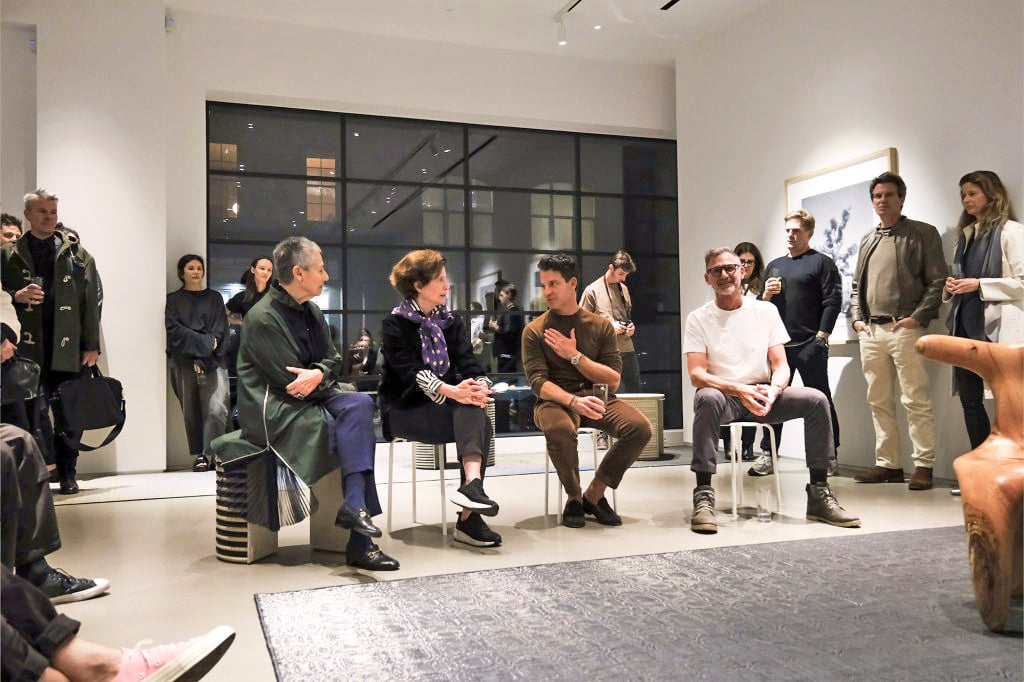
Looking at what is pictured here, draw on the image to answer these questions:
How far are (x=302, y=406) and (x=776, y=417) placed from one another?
2.03m

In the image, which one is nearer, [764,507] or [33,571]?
[33,571]

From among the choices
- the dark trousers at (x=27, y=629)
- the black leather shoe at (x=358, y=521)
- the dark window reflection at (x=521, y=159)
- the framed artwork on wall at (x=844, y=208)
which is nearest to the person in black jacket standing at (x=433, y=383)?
the black leather shoe at (x=358, y=521)

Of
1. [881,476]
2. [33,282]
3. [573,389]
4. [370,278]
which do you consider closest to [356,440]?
[573,389]

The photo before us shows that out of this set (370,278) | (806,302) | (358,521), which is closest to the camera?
(358,521)

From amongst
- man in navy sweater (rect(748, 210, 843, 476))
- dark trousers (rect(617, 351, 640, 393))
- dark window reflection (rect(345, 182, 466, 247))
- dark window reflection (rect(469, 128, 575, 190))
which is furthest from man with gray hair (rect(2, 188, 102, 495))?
man in navy sweater (rect(748, 210, 843, 476))

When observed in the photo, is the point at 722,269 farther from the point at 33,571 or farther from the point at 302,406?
the point at 33,571

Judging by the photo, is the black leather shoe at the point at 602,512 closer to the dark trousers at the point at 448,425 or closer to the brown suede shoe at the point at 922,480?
the dark trousers at the point at 448,425

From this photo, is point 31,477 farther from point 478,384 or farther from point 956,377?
point 956,377

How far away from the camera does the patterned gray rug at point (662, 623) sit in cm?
190

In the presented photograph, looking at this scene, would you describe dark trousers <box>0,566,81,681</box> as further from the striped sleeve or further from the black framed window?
the black framed window

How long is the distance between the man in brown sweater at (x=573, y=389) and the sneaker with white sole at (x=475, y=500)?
50cm

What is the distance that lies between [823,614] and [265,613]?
1.55 meters

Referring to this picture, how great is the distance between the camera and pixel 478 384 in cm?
334

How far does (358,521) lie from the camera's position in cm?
277
